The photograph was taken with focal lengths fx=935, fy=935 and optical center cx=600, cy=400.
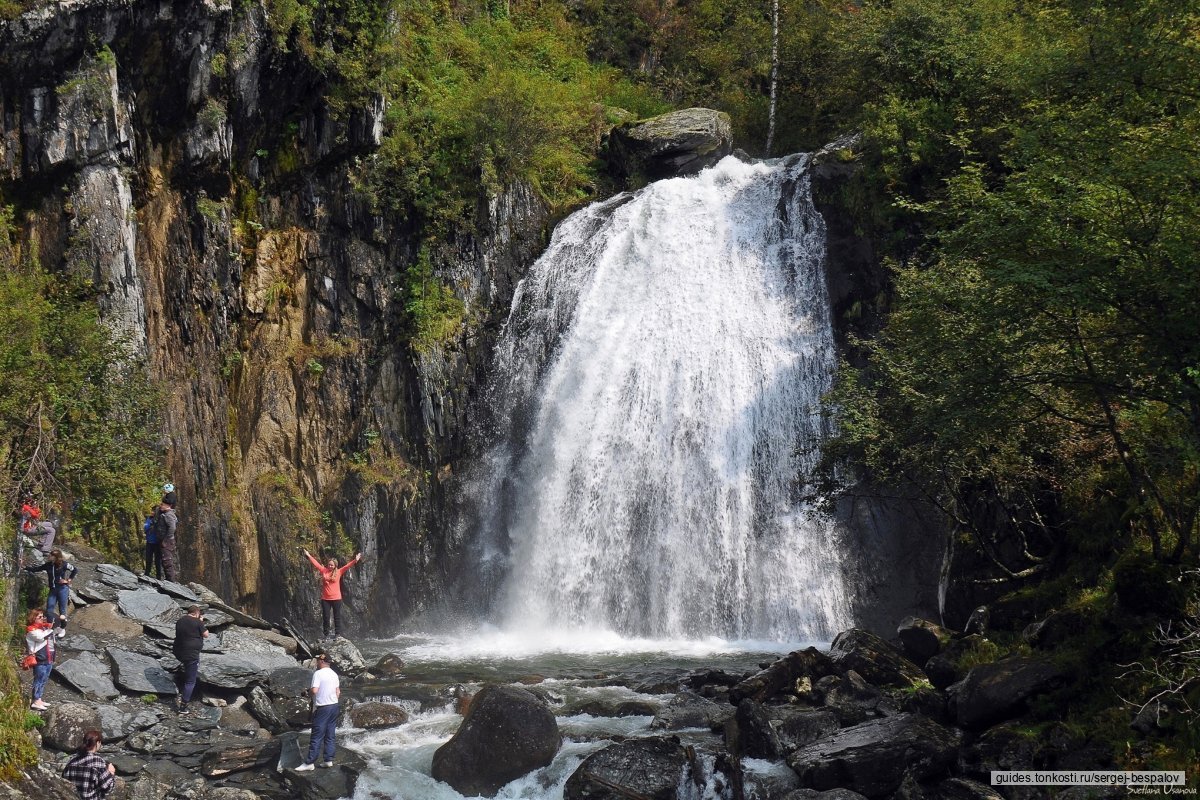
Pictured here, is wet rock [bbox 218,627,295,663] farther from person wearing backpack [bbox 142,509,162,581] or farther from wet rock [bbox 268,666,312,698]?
person wearing backpack [bbox 142,509,162,581]

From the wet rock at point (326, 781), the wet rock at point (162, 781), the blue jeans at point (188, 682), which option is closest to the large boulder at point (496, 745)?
the wet rock at point (326, 781)

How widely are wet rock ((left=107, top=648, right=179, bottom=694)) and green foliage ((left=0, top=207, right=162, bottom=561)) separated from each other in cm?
322

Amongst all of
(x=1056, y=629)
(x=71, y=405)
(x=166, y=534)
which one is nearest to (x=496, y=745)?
(x=1056, y=629)

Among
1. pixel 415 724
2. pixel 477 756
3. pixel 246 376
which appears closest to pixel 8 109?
pixel 246 376

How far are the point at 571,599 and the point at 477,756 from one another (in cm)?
1000

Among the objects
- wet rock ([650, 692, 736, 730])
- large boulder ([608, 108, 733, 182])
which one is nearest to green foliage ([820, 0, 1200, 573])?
wet rock ([650, 692, 736, 730])

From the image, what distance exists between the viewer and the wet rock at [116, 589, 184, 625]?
16.2 metres

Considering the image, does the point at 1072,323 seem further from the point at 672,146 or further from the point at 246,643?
the point at 672,146

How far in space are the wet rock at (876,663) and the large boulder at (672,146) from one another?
1895 centimetres

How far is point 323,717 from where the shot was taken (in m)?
13.2

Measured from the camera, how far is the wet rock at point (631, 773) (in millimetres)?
11844

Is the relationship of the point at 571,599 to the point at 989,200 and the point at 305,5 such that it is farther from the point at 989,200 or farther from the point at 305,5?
the point at 305,5

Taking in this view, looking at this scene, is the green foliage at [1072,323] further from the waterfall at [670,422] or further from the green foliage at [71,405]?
the green foliage at [71,405]

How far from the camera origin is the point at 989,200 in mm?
11672
